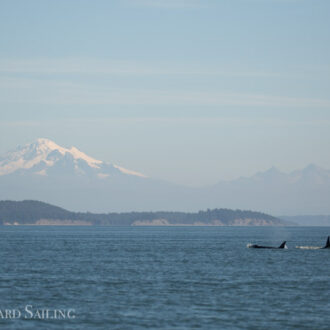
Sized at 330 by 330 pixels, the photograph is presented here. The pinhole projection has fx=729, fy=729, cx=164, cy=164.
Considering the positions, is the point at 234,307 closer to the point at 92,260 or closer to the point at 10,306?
the point at 10,306

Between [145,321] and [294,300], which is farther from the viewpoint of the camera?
[294,300]

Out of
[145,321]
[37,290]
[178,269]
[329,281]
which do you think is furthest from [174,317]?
[178,269]

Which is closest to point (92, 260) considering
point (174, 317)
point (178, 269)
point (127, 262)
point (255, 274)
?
point (127, 262)

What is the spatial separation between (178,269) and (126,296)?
27.2 meters

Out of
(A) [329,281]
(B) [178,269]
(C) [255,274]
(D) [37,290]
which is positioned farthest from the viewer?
(B) [178,269]

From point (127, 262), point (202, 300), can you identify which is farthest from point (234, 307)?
point (127, 262)

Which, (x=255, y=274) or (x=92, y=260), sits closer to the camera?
(x=255, y=274)

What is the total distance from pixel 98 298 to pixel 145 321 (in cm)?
1090

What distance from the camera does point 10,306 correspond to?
5366 centimetres

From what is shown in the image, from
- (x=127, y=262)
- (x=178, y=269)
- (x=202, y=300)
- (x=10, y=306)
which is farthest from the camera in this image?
(x=127, y=262)

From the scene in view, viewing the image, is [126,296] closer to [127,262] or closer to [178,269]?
[178,269]

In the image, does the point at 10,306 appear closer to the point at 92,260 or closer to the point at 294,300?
the point at 294,300

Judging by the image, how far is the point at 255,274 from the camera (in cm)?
8031

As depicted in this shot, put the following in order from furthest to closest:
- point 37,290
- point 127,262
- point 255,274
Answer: point 127,262 → point 255,274 → point 37,290
